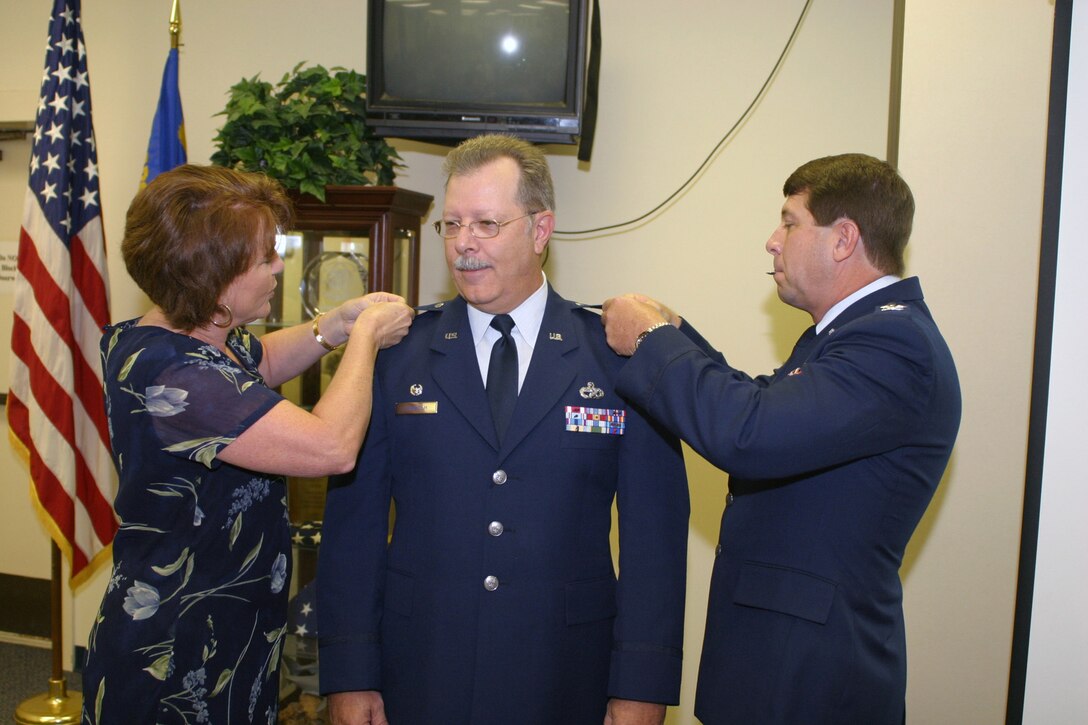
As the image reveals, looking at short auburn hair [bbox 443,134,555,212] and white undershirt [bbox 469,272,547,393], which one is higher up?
short auburn hair [bbox 443,134,555,212]

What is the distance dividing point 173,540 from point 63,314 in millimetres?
2076

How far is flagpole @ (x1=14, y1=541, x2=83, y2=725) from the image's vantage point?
3246 mm

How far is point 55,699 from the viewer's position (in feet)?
10.9

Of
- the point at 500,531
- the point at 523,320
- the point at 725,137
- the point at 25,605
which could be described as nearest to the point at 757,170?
the point at 725,137

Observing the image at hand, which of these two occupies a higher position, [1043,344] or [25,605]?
[1043,344]

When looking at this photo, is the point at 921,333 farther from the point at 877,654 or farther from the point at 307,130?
the point at 307,130

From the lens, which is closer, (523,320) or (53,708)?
(523,320)

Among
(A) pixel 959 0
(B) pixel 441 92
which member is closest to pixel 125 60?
(B) pixel 441 92

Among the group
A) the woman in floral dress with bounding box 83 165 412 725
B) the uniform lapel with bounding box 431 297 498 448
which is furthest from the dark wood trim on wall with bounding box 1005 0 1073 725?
the woman in floral dress with bounding box 83 165 412 725

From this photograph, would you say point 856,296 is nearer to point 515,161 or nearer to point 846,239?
point 846,239

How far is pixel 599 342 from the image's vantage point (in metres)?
1.87

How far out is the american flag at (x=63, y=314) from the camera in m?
3.25

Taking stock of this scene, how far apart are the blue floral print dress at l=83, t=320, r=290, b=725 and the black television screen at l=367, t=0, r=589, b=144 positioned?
1.50 meters

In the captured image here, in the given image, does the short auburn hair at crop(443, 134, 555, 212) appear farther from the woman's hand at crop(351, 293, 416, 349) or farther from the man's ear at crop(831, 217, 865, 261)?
the man's ear at crop(831, 217, 865, 261)
